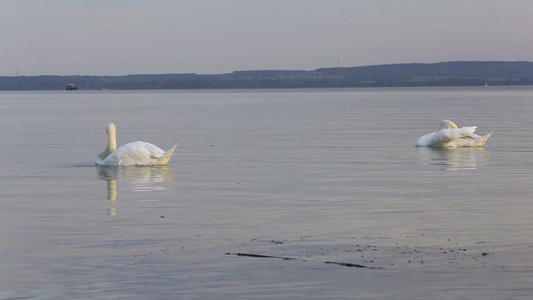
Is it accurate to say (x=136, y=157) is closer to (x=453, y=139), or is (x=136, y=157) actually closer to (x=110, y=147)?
(x=110, y=147)

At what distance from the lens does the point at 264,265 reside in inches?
535

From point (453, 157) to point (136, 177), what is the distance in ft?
32.0

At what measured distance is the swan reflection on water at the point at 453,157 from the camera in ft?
93.1

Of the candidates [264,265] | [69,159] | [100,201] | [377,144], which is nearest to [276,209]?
[100,201]

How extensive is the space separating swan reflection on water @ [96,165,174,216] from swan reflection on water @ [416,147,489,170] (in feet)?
22.0

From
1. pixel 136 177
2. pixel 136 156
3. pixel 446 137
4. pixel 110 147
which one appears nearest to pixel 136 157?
pixel 136 156

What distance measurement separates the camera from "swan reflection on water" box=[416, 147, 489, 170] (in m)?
28.4

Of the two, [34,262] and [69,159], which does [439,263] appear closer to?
[34,262]

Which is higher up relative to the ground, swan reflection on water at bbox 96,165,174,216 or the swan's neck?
the swan's neck

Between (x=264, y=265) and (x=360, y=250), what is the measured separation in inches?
59.2

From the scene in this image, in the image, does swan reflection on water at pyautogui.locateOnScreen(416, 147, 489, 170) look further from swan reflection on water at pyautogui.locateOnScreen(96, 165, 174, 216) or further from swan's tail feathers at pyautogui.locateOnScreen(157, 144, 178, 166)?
swan reflection on water at pyautogui.locateOnScreen(96, 165, 174, 216)

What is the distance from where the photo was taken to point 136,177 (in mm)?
25500

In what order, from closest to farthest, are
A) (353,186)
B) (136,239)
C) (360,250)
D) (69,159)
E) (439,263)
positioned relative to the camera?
1. (439,263)
2. (360,250)
3. (136,239)
4. (353,186)
5. (69,159)

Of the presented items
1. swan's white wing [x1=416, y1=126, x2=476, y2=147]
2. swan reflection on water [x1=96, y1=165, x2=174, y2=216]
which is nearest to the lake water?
swan reflection on water [x1=96, y1=165, x2=174, y2=216]
